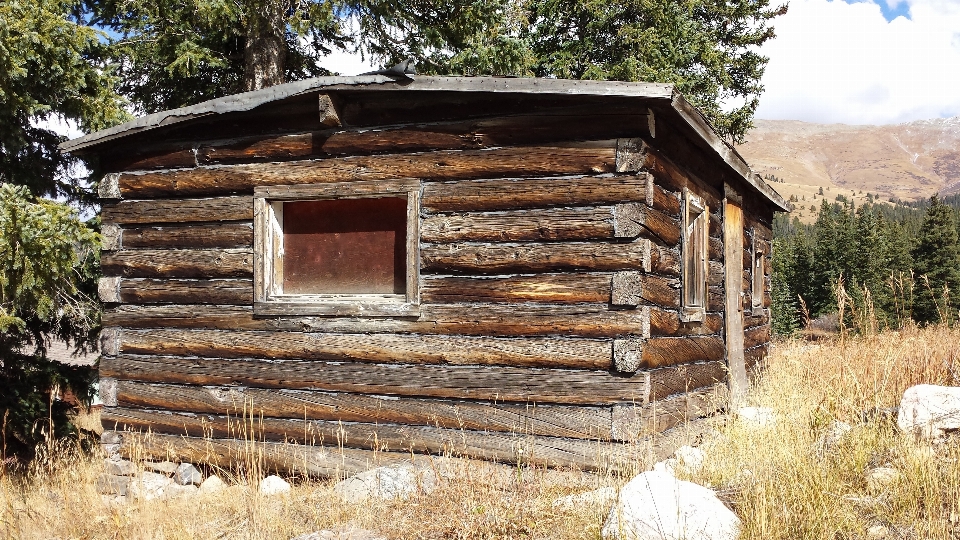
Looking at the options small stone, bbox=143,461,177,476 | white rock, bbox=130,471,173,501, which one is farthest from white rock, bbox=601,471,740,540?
small stone, bbox=143,461,177,476

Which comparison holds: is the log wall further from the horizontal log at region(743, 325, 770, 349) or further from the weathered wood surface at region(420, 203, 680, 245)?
the horizontal log at region(743, 325, 770, 349)

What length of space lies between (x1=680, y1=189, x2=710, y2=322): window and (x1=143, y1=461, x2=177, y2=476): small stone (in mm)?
5028

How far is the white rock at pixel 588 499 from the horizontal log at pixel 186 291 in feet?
11.8

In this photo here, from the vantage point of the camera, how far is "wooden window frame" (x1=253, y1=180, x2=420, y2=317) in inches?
265

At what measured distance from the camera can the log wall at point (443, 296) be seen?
243 inches

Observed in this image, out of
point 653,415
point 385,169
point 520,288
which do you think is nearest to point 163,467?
point 385,169

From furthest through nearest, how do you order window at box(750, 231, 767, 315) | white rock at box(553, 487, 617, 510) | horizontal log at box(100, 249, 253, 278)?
window at box(750, 231, 767, 315) → horizontal log at box(100, 249, 253, 278) → white rock at box(553, 487, 617, 510)

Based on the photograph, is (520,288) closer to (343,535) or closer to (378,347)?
(378,347)

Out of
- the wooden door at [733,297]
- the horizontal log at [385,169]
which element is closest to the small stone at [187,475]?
the horizontal log at [385,169]

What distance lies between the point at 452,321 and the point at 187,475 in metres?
3.11

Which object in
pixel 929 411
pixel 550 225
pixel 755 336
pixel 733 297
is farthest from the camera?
pixel 755 336

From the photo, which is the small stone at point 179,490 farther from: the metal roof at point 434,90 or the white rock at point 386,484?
the metal roof at point 434,90

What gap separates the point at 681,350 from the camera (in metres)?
7.25

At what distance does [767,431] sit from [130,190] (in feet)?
20.7
